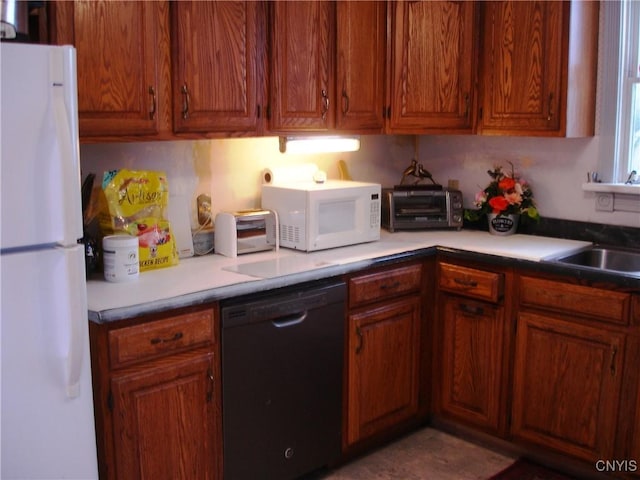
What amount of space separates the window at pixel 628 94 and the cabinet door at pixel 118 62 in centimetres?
199

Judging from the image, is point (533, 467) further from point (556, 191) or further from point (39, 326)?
point (39, 326)

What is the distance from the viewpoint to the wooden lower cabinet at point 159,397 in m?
2.30

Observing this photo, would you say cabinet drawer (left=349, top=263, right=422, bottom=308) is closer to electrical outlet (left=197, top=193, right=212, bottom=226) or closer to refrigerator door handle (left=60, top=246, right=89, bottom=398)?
electrical outlet (left=197, top=193, right=212, bottom=226)

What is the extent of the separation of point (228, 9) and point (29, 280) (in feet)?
4.58

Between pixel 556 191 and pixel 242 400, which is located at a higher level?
pixel 556 191

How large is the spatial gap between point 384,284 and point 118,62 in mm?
1376

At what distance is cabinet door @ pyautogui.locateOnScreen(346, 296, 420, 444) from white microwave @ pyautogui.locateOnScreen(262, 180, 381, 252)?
36cm

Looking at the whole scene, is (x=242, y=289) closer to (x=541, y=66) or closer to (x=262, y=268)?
(x=262, y=268)

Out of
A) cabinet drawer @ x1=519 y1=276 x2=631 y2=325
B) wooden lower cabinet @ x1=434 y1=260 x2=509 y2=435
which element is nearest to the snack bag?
wooden lower cabinet @ x1=434 y1=260 x2=509 y2=435

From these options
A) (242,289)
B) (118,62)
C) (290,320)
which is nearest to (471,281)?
(290,320)

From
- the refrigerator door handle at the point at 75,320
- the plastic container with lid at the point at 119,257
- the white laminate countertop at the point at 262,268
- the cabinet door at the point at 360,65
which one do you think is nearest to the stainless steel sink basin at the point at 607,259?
the white laminate countertop at the point at 262,268

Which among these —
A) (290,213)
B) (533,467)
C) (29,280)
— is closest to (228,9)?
(290,213)

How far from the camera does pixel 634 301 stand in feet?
9.08

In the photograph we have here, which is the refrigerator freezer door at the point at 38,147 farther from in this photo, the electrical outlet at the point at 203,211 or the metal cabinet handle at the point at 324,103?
the metal cabinet handle at the point at 324,103
